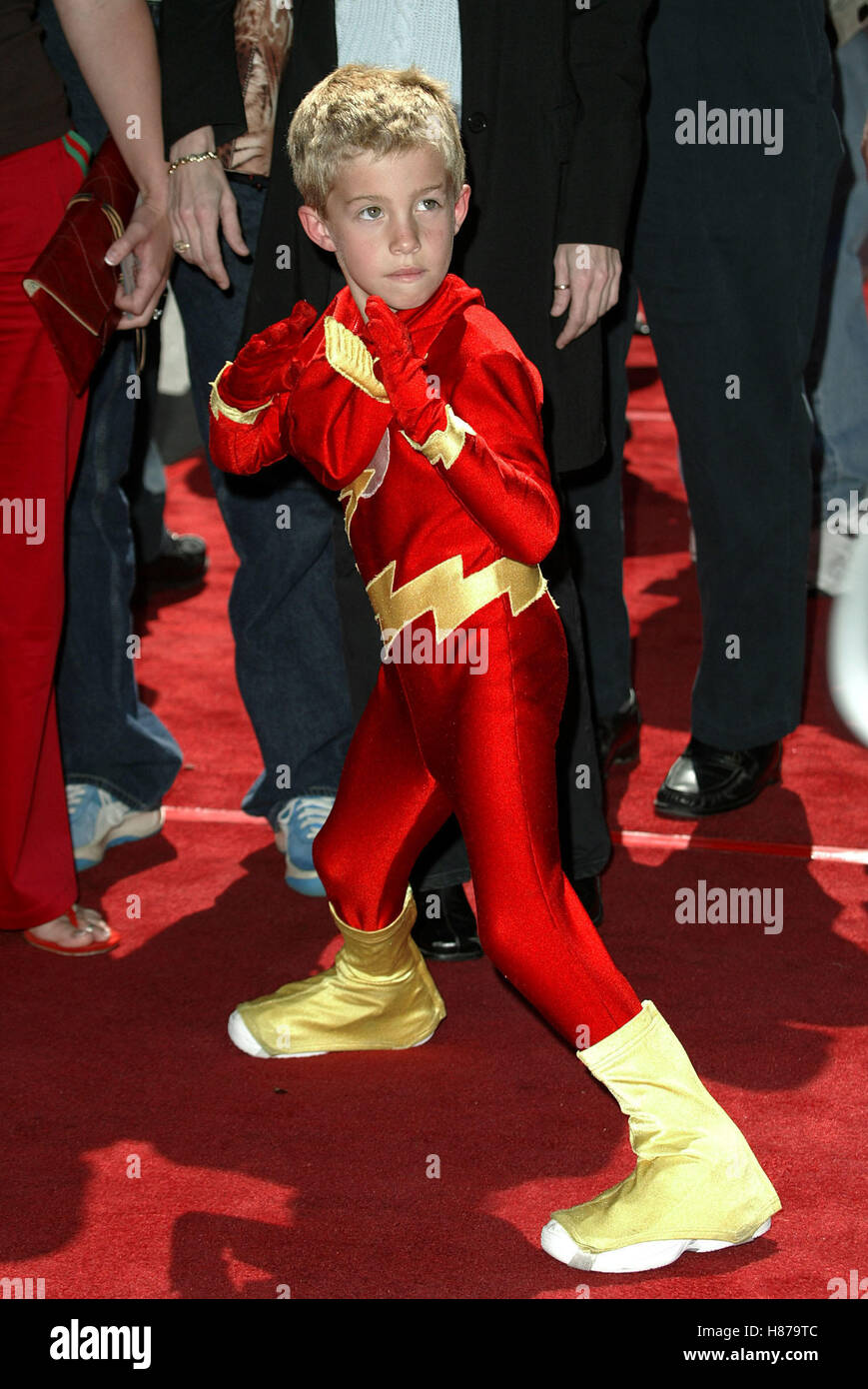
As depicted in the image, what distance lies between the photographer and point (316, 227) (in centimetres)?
183

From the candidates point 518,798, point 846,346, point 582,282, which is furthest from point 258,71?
point 846,346

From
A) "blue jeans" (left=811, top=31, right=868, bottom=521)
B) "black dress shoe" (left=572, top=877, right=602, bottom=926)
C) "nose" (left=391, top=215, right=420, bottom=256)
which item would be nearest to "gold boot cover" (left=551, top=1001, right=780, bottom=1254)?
"black dress shoe" (left=572, top=877, right=602, bottom=926)

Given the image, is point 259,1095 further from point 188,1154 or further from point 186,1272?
point 186,1272

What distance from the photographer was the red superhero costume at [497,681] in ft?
5.87

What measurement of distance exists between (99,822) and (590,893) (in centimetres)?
91

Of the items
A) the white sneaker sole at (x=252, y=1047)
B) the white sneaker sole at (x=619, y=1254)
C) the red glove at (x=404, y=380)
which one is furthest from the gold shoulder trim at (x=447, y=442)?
the white sneaker sole at (x=252, y=1047)

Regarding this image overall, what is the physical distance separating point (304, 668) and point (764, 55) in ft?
4.17

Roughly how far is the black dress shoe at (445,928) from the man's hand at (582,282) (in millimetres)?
880

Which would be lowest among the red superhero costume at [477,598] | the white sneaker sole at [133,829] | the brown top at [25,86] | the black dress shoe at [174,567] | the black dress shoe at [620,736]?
the white sneaker sole at [133,829]

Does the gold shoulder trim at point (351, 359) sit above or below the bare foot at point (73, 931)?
above

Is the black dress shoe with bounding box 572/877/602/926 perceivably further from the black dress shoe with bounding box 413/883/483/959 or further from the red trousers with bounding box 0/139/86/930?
the red trousers with bounding box 0/139/86/930

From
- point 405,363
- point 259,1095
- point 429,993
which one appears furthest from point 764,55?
point 259,1095

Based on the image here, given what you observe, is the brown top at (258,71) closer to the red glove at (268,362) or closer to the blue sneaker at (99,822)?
the red glove at (268,362)

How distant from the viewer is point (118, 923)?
2705mm
